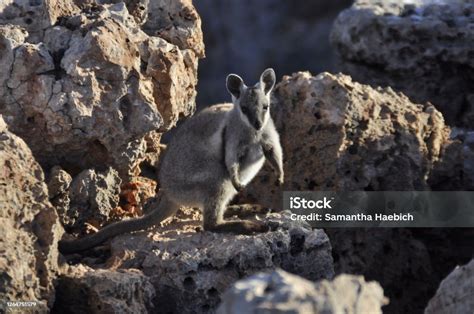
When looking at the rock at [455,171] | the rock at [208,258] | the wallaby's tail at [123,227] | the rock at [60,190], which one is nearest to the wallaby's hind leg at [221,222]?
the rock at [208,258]

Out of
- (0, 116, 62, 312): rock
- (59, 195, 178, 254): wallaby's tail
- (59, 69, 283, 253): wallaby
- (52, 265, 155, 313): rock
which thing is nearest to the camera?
(0, 116, 62, 312): rock

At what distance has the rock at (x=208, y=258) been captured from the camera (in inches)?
282

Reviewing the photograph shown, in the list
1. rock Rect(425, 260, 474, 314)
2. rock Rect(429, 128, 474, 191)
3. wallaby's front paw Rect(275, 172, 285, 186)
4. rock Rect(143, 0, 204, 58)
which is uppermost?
rock Rect(143, 0, 204, 58)

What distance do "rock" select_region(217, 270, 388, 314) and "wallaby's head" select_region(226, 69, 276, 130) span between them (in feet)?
10.7

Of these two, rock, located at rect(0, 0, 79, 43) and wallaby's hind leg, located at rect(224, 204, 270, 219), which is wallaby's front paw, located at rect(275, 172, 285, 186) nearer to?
wallaby's hind leg, located at rect(224, 204, 270, 219)

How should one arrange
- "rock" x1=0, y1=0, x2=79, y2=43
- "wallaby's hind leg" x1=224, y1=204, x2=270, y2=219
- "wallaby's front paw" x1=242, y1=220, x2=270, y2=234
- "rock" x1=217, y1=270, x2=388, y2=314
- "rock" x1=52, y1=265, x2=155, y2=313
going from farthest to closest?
"wallaby's hind leg" x1=224, y1=204, x2=270, y2=219, "rock" x1=0, y1=0, x2=79, y2=43, "wallaby's front paw" x1=242, y1=220, x2=270, y2=234, "rock" x1=52, y1=265, x2=155, y2=313, "rock" x1=217, y1=270, x2=388, y2=314

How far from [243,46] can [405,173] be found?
9.12m

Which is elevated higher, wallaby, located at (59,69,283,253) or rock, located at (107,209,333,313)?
wallaby, located at (59,69,283,253)

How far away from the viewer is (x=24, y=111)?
25.6ft

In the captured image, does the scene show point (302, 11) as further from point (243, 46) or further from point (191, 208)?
point (191, 208)

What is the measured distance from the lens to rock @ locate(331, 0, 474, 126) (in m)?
10.8

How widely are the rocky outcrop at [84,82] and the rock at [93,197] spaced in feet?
0.34

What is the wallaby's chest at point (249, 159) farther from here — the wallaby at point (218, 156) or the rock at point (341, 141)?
the rock at point (341, 141)

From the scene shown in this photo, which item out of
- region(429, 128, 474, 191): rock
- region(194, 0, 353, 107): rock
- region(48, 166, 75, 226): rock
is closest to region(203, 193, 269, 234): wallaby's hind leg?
region(48, 166, 75, 226): rock
